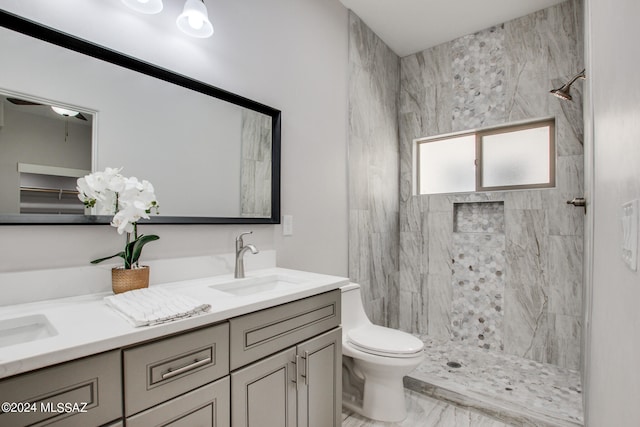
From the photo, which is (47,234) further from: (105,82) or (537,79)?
(537,79)

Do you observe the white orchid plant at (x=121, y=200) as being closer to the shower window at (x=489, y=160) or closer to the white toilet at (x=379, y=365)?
the white toilet at (x=379, y=365)

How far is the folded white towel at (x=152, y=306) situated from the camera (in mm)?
861

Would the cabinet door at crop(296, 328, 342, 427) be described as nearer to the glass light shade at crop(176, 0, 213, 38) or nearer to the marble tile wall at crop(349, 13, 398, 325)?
the marble tile wall at crop(349, 13, 398, 325)

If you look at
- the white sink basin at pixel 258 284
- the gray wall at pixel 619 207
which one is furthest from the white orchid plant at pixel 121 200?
the gray wall at pixel 619 207

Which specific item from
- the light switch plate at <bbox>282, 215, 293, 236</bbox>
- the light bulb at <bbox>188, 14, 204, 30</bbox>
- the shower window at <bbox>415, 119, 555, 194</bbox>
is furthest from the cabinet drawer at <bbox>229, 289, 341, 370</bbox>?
the shower window at <bbox>415, 119, 555, 194</bbox>

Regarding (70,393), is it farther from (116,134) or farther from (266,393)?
(116,134)

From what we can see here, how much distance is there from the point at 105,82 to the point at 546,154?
9.90 feet

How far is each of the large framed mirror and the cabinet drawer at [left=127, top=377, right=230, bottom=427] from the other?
2.34 feet

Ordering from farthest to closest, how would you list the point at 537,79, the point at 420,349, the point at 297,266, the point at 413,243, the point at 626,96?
the point at 413,243, the point at 537,79, the point at 297,266, the point at 420,349, the point at 626,96

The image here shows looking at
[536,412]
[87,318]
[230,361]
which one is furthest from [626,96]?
[536,412]

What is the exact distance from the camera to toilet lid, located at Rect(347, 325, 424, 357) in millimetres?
1712

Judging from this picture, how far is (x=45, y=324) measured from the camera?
0.92 meters

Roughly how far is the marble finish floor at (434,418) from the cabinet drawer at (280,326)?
0.79 metres

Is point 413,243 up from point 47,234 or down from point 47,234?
down
